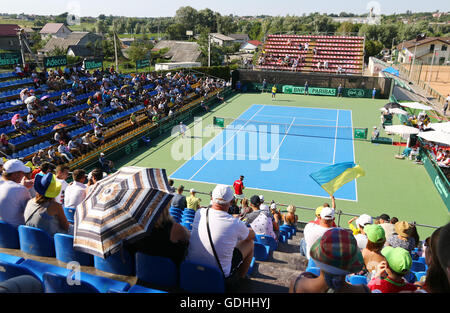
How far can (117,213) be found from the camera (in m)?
4.27

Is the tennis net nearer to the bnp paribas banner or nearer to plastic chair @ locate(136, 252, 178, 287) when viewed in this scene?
the bnp paribas banner

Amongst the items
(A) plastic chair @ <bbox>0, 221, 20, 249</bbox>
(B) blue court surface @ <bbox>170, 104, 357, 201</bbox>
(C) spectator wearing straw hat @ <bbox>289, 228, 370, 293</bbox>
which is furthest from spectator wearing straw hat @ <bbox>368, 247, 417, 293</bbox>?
(B) blue court surface @ <bbox>170, 104, 357, 201</bbox>

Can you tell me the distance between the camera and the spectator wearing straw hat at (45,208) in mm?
4926

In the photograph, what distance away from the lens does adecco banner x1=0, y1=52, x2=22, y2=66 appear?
2261cm

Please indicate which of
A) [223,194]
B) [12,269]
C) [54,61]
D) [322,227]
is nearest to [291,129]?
[54,61]

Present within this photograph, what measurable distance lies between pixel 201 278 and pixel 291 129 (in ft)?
74.9

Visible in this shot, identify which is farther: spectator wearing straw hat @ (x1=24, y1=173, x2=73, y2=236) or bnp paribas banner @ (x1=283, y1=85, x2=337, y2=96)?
bnp paribas banner @ (x1=283, y1=85, x2=337, y2=96)

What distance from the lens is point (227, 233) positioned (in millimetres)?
4234

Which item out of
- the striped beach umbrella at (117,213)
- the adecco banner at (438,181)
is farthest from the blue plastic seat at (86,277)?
the adecco banner at (438,181)

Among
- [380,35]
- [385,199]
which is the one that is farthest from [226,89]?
[380,35]

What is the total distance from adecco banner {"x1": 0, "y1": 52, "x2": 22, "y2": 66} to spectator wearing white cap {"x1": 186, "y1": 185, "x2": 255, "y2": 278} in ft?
77.8

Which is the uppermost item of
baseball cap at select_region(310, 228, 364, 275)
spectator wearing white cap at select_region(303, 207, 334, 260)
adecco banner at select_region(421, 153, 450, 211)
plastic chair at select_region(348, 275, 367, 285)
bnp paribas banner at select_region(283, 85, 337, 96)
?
baseball cap at select_region(310, 228, 364, 275)
